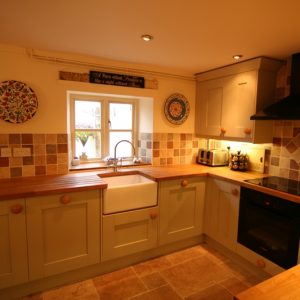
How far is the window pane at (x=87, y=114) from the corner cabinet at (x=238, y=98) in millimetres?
1314

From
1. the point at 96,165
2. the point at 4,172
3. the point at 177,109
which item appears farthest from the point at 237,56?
the point at 4,172

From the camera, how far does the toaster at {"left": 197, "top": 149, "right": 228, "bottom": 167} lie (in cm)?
282

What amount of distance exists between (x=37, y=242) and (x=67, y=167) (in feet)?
2.54

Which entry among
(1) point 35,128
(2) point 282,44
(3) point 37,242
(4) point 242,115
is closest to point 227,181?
(4) point 242,115

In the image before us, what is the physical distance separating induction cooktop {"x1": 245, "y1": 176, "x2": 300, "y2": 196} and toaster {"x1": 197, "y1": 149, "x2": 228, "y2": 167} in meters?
0.64

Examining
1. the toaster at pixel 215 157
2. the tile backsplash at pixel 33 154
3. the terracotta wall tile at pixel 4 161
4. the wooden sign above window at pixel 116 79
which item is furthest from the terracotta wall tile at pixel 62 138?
the toaster at pixel 215 157

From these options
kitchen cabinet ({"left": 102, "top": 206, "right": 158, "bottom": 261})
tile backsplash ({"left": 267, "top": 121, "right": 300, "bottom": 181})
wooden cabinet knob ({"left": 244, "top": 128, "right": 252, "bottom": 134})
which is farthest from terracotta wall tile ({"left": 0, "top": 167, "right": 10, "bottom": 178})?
tile backsplash ({"left": 267, "top": 121, "right": 300, "bottom": 181})

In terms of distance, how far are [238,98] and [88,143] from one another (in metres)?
1.76

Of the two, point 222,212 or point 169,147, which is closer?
point 222,212

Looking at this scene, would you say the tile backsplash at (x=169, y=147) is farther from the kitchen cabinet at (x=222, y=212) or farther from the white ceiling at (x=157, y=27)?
the white ceiling at (x=157, y=27)

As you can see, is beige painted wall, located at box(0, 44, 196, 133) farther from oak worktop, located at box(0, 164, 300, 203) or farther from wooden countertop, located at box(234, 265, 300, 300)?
wooden countertop, located at box(234, 265, 300, 300)

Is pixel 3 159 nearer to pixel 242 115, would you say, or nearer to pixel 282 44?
pixel 242 115

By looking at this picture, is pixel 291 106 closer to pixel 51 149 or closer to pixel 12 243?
pixel 51 149

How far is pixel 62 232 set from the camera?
185 centimetres
